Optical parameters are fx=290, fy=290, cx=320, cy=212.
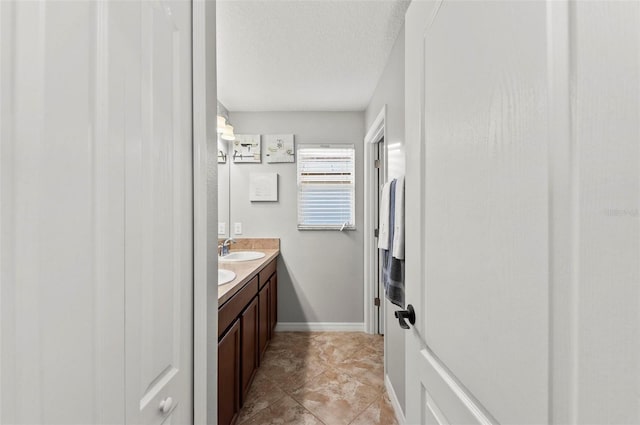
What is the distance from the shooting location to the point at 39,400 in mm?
386

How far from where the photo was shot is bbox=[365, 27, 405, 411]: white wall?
72.1 inches

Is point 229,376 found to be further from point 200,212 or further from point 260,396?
point 200,212

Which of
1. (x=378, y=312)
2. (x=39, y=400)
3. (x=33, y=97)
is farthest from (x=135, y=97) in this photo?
(x=378, y=312)

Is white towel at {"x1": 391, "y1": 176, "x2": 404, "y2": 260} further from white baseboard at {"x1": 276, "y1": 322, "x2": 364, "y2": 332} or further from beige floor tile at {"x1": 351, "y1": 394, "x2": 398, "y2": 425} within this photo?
white baseboard at {"x1": 276, "y1": 322, "x2": 364, "y2": 332}

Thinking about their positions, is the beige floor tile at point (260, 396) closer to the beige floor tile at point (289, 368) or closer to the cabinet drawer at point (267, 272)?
the beige floor tile at point (289, 368)

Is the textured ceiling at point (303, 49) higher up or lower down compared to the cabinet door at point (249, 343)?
higher up

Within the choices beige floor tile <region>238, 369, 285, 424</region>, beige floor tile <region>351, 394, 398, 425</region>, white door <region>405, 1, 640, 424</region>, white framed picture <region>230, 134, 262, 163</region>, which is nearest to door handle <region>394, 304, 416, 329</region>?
white door <region>405, 1, 640, 424</region>

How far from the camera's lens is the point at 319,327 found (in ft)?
11.0

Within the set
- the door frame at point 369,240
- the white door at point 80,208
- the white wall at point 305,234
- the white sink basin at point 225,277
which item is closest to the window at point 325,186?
the white wall at point 305,234

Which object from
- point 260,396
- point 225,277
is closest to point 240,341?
point 225,277

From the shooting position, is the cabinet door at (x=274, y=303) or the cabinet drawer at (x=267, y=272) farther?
the cabinet door at (x=274, y=303)

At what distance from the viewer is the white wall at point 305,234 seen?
3.35 metres

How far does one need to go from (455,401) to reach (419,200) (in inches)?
21.2

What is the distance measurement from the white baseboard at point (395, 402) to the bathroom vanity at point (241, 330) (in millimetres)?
1014
